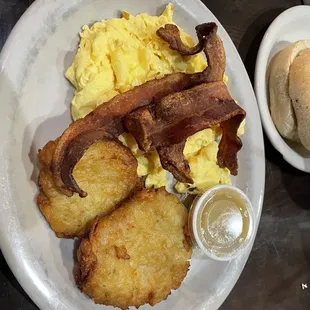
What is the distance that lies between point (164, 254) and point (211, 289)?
0.41m

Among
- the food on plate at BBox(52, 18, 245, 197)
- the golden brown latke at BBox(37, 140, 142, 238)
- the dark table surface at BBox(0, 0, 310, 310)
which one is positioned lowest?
the dark table surface at BBox(0, 0, 310, 310)

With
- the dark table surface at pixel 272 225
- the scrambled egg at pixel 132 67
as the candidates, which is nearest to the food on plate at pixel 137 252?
the scrambled egg at pixel 132 67

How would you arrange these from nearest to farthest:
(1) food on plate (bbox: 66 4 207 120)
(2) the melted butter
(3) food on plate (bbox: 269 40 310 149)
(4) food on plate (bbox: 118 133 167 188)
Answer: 1. (1) food on plate (bbox: 66 4 207 120)
2. (4) food on plate (bbox: 118 133 167 188)
3. (2) the melted butter
4. (3) food on plate (bbox: 269 40 310 149)

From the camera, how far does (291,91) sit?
2568 millimetres

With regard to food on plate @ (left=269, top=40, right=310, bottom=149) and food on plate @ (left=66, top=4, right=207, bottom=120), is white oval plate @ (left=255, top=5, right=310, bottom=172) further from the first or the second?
food on plate @ (left=66, top=4, right=207, bottom=120)

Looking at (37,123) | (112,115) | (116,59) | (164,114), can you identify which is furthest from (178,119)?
(37,123)

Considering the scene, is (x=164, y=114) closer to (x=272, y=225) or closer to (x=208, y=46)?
(x=208, y=46)

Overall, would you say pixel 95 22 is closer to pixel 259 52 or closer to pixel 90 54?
pixel 90 54

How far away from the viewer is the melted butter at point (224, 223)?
89.3 inches

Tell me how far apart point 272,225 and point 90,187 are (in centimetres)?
131

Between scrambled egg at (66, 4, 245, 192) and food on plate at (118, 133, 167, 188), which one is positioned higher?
scrambled egg at (66, 4, 245, 192)

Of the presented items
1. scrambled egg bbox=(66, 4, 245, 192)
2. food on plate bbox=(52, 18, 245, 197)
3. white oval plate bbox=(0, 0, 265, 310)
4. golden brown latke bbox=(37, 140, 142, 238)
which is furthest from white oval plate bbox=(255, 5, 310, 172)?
golden brown latke bbox=(37, 140, 142, 238)

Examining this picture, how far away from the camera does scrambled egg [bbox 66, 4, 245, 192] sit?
2.02 meters

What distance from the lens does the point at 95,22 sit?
2.14 m
